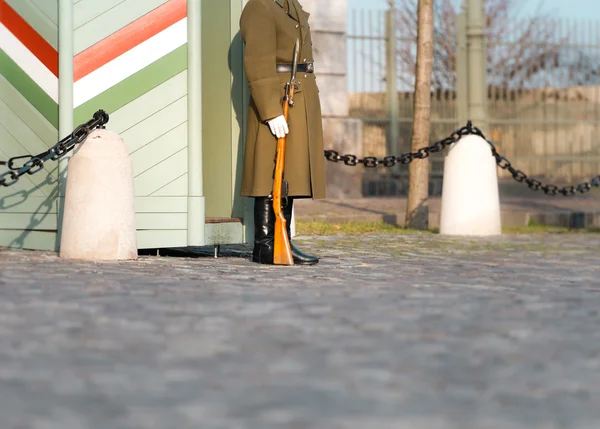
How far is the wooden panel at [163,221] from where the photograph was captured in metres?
7.93

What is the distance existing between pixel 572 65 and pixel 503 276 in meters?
11.9

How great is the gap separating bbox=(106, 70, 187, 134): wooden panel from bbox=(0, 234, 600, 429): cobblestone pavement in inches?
48.0

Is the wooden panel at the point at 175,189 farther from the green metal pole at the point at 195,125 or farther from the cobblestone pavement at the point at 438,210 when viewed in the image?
the cobblestone pavement at the point at 438,210

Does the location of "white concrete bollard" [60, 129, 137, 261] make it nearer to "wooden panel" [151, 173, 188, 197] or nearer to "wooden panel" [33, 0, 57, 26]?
"wooden panel" [151, 173, 188, 197]

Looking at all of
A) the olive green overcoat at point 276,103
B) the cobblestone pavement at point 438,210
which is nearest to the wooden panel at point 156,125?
the olive green overcoat at point 276,103

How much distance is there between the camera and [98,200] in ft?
24.2

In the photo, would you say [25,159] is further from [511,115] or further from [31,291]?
[511,115]

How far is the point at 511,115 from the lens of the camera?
58.2 ft

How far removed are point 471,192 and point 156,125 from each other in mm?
4307

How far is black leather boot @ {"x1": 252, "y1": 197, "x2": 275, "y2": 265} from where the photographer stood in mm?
7590

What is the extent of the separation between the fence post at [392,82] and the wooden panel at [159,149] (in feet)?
30.1

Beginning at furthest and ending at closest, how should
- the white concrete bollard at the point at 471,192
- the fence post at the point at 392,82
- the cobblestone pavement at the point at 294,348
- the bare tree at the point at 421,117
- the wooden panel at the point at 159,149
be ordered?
the fence post at the point at 392,82 < the bare tree at the point at 421,117 < the white concrete bollard at the point at 471,192 < the wooden panel at the point at 159,149 < the cobblestone pavement at the point at 294,348

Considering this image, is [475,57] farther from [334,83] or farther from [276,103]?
[276,103]

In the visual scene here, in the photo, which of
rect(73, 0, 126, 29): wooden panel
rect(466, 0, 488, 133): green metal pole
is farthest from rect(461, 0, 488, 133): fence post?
rect(73, 0, 126, 29): wooden panel
